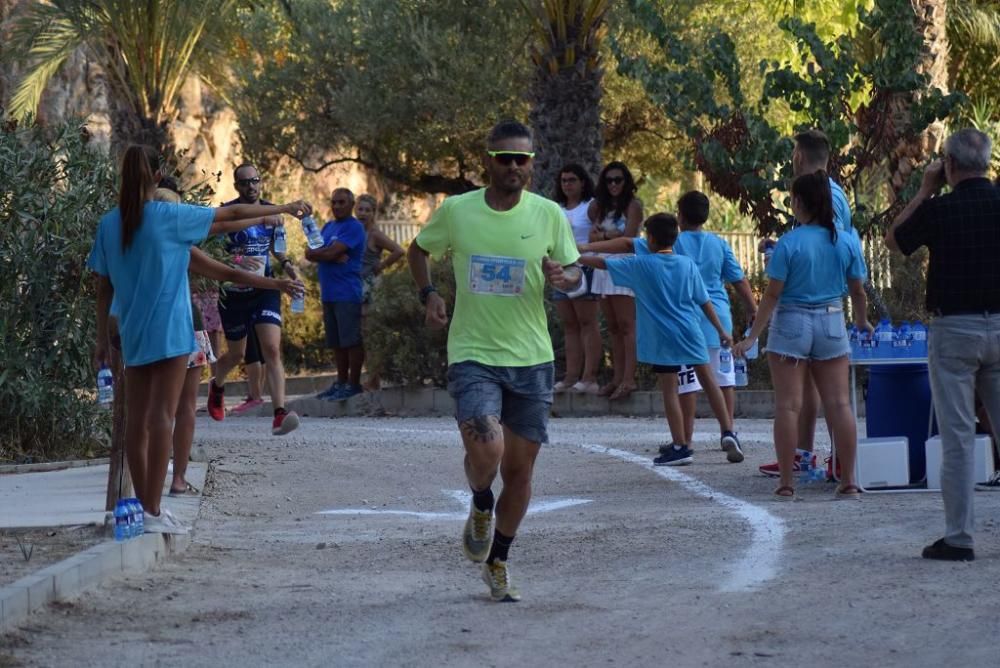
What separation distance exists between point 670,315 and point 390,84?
1824 cm

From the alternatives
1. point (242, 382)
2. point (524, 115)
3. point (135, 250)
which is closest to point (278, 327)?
point (135, 250)

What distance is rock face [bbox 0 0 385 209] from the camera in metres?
32.1

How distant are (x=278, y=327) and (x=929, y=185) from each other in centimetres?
612

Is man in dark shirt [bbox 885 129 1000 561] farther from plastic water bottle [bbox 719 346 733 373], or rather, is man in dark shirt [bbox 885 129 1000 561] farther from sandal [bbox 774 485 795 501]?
plastic water bottle [bbox 719 346 733 373]

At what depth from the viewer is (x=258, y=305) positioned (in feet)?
43.3

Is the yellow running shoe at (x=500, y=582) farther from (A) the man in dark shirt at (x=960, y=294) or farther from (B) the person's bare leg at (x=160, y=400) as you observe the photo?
(B) the person's bare leg at (x=160, y=400)

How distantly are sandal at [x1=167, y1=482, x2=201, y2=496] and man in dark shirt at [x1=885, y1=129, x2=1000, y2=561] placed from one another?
443cm

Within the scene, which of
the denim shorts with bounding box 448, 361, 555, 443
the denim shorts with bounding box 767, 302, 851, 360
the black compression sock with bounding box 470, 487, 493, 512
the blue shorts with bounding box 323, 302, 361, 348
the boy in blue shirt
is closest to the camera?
the denim shorts with bounding box 448, 361, 555, 443

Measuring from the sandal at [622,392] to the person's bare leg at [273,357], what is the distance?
4604 mm

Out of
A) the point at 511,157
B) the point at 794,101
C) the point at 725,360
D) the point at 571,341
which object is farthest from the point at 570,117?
the point at 511,157

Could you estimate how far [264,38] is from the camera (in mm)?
32156

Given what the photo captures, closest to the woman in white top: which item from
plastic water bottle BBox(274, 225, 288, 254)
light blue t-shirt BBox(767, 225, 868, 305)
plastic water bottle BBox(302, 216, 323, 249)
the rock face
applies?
plastic water bottle BBox(274, 225, 288, 254)

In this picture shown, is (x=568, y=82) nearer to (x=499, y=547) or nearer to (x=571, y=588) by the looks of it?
(x=571, y=588)

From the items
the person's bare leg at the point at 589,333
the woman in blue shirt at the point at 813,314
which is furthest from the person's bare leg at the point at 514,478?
the person's bare leg at the point at 589,333
